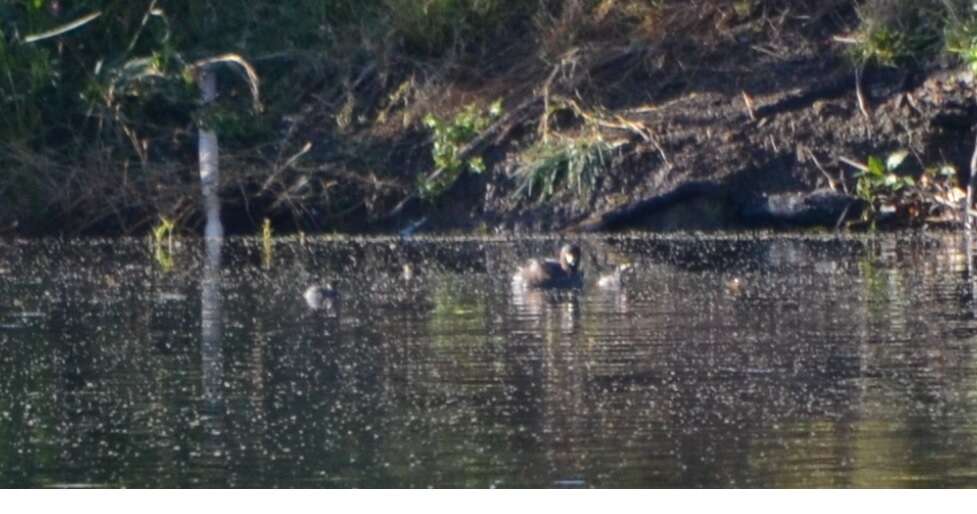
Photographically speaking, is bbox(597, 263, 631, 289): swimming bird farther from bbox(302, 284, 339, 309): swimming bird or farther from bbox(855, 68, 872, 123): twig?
bbox(855, 68, 872, 123): twig

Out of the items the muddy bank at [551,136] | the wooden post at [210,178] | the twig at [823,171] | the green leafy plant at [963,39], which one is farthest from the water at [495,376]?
the green leafy plant at [963,39]

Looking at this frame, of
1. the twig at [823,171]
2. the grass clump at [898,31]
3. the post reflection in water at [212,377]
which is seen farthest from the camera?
the grass clump at [898,31]

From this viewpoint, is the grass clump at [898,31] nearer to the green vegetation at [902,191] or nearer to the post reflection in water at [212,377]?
the green vegetation at [902,191]

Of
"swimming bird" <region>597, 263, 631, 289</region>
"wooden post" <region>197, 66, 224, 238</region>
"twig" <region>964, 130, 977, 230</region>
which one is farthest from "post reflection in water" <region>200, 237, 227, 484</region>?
"twig" <region>964, 130, 977, 230</region>

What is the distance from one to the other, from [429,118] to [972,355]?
834cm

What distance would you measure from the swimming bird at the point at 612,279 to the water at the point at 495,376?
0.33ft

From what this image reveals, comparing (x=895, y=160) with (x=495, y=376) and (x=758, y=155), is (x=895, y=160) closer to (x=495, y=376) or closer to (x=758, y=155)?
(x=758, y=155)

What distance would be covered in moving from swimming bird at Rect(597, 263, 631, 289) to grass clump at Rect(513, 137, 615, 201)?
304 centimetres

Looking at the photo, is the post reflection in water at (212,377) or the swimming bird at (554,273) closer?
the post reflection in water at (212,377)

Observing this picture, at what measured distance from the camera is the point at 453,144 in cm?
1650

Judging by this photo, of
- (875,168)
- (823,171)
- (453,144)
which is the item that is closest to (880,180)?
(875,168)

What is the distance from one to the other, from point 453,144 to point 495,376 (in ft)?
26.5

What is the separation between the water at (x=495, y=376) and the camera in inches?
268

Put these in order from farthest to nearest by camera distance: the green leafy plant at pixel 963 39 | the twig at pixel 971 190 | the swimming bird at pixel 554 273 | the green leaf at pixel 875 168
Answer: the green leafy plant at pixel 963 39 < the green leaf at pixel 875 168 < the twig at pixel 971 190 < the swimming bird at pixel 554 273
